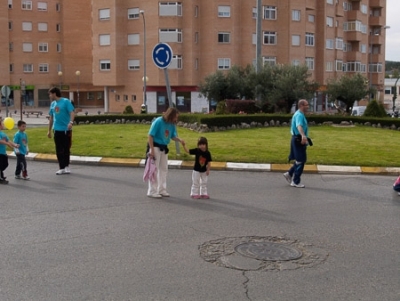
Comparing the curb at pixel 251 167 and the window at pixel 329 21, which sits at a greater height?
the window at pixel 329 21

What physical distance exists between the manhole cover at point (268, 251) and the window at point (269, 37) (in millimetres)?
56696

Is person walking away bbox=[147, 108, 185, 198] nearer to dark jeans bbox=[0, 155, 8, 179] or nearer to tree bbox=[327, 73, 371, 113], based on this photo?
dark jeans bbox=[0, 155, 8, 179]

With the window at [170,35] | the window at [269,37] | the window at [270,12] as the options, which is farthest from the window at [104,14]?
the window at [269,37]

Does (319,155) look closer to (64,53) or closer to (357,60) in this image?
(357,60)

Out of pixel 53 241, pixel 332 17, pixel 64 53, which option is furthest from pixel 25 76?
pixel 53 241

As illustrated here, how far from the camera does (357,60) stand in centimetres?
7362

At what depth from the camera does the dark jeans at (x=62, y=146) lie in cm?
1232

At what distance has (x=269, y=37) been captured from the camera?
202 ft

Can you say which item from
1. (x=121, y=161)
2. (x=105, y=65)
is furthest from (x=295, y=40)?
(x=121, y=161)

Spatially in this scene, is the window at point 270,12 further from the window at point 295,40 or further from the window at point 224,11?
the window at point 224,11

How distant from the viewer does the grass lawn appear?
46.3 feet

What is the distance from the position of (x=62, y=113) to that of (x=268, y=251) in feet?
24.0

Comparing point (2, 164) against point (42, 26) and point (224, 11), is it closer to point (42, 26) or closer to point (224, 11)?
point (224, 11)

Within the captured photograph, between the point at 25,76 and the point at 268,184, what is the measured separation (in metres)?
70.7
